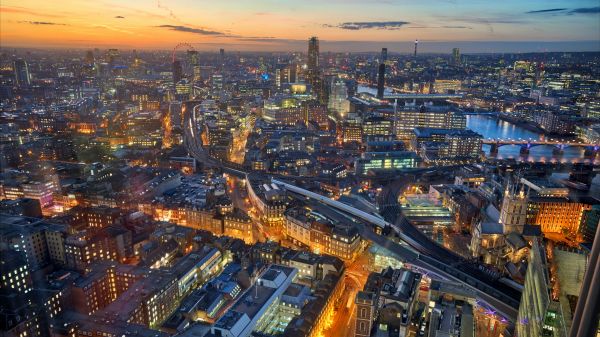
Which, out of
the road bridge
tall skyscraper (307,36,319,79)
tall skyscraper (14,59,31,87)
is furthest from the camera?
tall skyscraper (307,36,319,79)

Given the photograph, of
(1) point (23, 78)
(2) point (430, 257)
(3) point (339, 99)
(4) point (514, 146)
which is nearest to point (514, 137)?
(4) point (514, 146)

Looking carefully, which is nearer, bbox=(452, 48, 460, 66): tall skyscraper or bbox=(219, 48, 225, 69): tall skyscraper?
bbox=(219, 48, 225, 69): tall skyscraper

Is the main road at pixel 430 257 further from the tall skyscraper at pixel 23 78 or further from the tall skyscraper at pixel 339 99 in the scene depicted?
the tall skyscraper at pixel 339 99

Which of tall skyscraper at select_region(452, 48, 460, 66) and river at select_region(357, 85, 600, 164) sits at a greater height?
tall skyscraper at select_region(452, 48, 460, 66)

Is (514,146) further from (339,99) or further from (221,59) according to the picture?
(221,59)

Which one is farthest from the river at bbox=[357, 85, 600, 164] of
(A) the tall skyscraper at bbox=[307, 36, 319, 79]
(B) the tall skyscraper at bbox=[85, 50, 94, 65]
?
(B) the tall skyscraper at bbox=[85, 50, 94, 65]

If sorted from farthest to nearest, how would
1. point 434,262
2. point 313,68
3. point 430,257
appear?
point 313,68 → point 430,257 → point 434,262

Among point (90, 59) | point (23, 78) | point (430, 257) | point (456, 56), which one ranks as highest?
point (456, 56)

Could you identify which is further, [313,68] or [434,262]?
[313,68]

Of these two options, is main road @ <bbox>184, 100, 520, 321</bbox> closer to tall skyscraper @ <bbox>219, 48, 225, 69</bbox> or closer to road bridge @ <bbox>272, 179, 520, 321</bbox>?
road bridge @ <bbox>272, 179, 520, 321</bbox>

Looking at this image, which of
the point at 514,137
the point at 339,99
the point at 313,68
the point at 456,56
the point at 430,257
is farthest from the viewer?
the point at 456,56
